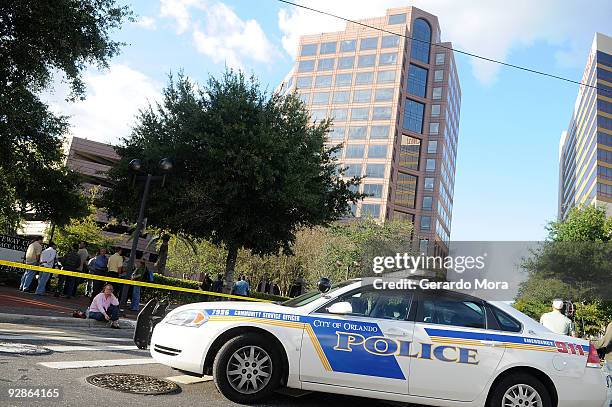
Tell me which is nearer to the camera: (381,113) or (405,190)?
(381,113)

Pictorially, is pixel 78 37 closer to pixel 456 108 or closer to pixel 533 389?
pixel 533 389

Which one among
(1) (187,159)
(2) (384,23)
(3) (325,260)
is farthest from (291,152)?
(2) (384,23)

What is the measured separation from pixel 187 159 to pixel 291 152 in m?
4.06

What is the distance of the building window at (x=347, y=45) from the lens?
3406 inches

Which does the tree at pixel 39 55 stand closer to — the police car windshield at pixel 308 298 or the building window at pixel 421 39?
the police car windshield at pixel 308 298

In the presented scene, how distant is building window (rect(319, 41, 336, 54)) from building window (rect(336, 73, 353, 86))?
508 cm

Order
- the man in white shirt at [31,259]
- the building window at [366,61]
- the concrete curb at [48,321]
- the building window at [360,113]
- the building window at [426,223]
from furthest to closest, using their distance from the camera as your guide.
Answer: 1. the building window at [426,223]
2. the building window at [366,61]
3. the building window at [360,113]
4. the man in white shirt at [31,259]
5. the concrete curb at [48,321]

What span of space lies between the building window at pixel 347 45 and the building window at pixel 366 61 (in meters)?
2.67

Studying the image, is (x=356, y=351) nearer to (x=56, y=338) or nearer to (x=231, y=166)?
(x=56, y=338)

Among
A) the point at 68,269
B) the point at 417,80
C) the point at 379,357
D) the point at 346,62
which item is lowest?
the point at 379,357

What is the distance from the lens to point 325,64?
88.2 meters

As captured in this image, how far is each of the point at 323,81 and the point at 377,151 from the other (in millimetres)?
16790

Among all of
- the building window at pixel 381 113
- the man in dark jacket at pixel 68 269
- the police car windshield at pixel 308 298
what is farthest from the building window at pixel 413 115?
the police car windshield at pixel 308 298

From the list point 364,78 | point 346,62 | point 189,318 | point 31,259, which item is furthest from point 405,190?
point 189,318
